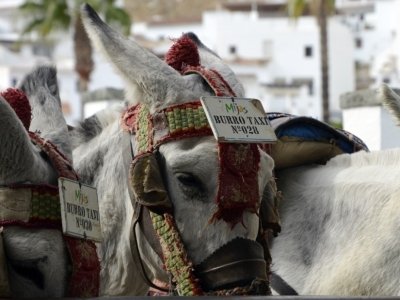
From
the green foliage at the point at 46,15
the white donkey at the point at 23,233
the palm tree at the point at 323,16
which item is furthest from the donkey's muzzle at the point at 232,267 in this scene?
the green foliage at the point at 46,15

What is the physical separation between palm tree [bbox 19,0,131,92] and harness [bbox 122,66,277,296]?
27.0m

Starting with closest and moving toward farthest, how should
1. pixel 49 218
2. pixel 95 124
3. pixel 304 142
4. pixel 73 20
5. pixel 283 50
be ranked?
1. pixel 49 218
2. pixel 95 124
3. pixel 304 142
4. pixel 73 20
5. pixel 283 50

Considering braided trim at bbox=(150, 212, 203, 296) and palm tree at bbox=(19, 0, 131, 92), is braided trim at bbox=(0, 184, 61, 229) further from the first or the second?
palm tree at bbox=(19, 0, 131, 92)

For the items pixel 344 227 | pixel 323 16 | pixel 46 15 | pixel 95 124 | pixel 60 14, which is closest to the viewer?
pixel 95 124

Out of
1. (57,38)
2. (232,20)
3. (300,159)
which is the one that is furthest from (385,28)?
(300,159)

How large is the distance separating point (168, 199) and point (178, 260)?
0.71ft

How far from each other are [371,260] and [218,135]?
1.04 m

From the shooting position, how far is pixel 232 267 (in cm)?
412

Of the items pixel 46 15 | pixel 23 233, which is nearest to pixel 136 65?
pixel 23 233

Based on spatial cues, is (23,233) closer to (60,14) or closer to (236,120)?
(236,120)

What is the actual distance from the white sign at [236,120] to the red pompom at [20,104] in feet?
2.01

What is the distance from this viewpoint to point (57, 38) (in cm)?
3459

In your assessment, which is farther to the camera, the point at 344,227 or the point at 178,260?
the point at 344,227

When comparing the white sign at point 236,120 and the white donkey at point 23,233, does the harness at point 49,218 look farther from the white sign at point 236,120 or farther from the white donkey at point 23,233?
the white sign at point 236,120
